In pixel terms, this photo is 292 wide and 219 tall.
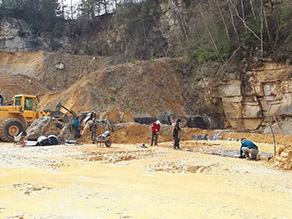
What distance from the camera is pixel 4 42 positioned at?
130 ft

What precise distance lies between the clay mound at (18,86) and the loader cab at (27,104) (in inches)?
533

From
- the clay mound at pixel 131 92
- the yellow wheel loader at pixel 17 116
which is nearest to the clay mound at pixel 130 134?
the yellow wheel loader at pixel 17 116

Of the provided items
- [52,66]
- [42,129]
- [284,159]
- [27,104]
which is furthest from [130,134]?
[52,66]

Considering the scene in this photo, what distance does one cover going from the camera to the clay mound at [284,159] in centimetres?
785

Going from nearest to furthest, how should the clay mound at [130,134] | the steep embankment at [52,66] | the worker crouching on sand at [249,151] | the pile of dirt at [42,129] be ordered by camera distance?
the worker crouching on sand at [249,151] < the pile of dirt at [42,129] < the clay mound at [130,134] < the steep embankment at [52,66]

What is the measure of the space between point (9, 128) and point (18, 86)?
16744 millimetres

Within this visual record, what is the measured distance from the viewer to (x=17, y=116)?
15945 mm

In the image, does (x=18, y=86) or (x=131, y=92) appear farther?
(x=18, y=86)

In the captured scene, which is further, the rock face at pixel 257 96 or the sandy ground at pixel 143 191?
the rock face at pixel 257 96

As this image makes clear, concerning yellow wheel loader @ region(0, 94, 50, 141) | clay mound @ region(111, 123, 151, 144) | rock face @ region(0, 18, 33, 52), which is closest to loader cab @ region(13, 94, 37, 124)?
yellow wheel loader @ region(0, 94, 50, 141)

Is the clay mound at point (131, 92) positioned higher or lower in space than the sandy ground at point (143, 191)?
higher

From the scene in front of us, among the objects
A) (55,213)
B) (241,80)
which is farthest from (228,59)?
(55,213)

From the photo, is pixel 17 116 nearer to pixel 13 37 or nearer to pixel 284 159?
pixel 284 159

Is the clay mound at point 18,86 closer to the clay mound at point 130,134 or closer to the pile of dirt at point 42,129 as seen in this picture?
the pile of dirt at point 42,129
